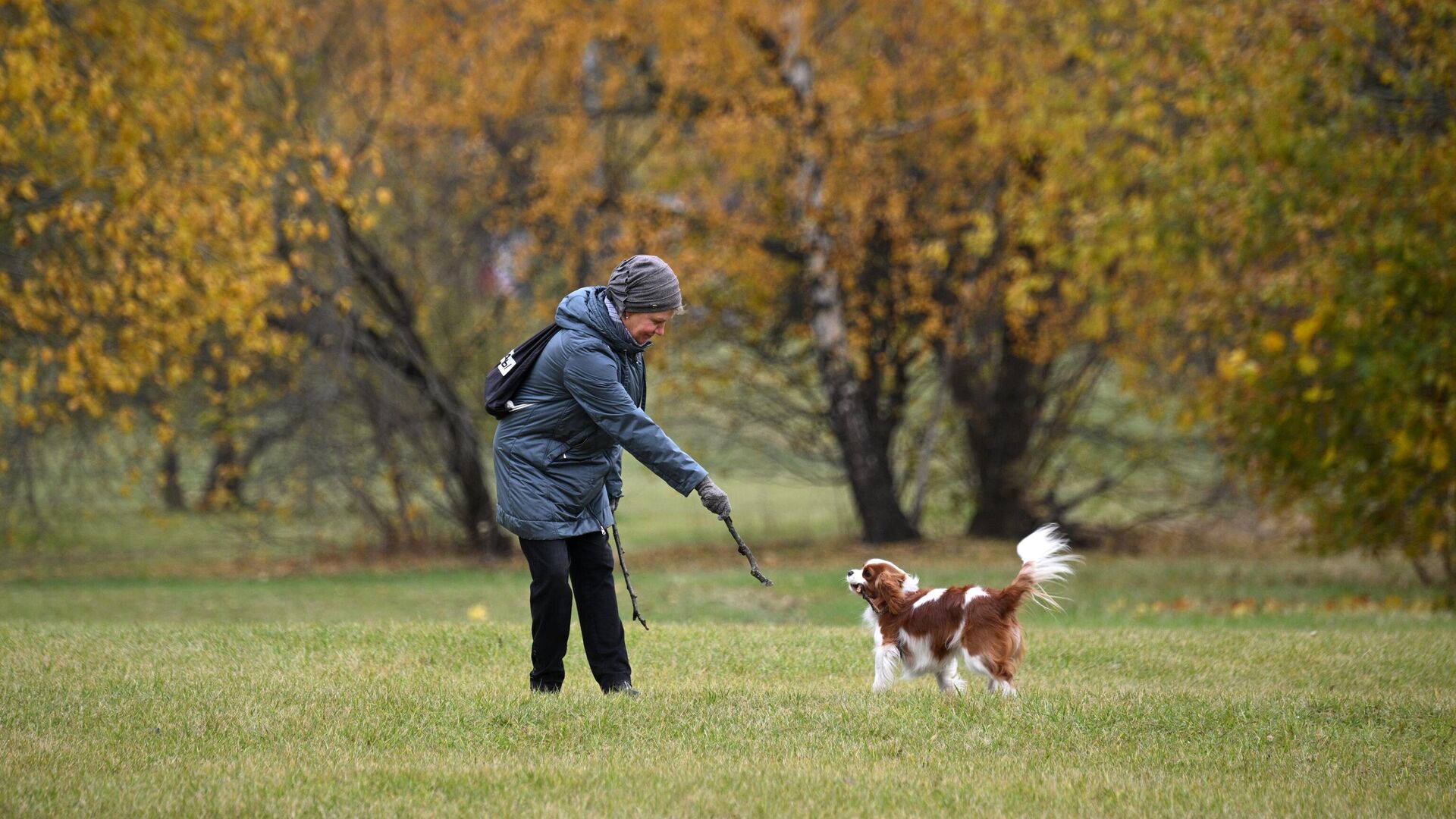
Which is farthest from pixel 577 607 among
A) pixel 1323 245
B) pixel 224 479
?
pixel 224 479

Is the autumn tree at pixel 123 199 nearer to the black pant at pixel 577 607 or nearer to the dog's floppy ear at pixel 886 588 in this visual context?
the black pant at pixel 577 607

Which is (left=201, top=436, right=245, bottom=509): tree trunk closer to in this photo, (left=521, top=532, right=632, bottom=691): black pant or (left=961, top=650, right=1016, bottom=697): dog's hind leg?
(left=521, top=532, right=632, bottom=691): black pant

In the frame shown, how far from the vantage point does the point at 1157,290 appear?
1672cm

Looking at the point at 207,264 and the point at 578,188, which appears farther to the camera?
the point at 578,188

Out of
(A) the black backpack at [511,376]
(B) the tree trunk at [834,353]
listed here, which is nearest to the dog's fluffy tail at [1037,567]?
(A) the black backpack at [511,376]

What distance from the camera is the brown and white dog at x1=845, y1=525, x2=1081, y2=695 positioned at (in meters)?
6.78

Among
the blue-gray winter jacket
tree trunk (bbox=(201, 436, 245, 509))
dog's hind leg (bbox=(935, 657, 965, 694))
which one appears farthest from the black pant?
tree trunk (bbox=(201, 436, 245, 509))

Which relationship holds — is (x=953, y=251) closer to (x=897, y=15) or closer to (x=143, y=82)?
(x=897, y=15)

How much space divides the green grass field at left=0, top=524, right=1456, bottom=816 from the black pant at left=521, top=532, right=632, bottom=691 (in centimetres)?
17

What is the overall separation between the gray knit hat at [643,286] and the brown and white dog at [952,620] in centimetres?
163

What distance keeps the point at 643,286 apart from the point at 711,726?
1.96m

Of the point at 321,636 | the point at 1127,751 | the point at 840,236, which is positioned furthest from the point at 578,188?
the point at 1127,751

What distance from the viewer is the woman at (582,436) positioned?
636 centimetres

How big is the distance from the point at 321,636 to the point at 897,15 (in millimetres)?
13724
